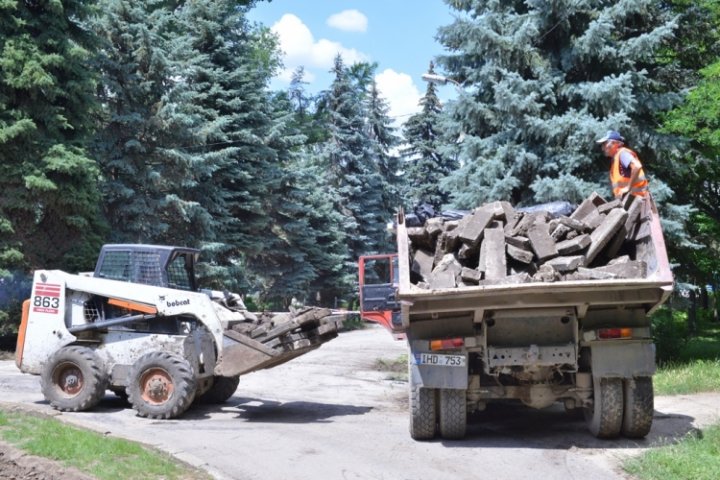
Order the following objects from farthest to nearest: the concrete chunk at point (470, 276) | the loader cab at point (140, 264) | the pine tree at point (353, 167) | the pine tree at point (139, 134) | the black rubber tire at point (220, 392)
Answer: the pine tree at point (353, 167), the pine tree at point (139, 134), the black rubber tire at point (220, 392), the loader cab at point (140, 264), the concrete chunk at point (470, 276)

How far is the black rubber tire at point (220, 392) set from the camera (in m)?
10.8

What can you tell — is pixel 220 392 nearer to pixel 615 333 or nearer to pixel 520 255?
pixel 520 255

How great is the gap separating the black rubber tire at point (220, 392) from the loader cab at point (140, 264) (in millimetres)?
1575

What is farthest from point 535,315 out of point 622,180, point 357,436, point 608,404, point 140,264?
point 140,264

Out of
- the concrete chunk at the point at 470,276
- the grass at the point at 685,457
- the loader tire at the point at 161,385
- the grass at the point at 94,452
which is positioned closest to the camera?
the grass at the point at 94,452

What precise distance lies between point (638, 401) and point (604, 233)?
1.80 m

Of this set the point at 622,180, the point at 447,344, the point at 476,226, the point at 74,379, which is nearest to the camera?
the point at 447,344

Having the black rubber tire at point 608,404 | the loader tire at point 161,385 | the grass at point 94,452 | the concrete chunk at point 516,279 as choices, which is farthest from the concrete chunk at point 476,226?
the loader tire at point 161,385

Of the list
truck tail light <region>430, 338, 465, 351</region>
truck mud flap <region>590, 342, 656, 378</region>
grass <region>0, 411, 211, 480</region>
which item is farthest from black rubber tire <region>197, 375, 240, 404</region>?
truck mud flap <region>590, 342, 656, 378</region>

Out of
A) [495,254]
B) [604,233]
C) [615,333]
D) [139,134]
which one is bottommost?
[615,333]

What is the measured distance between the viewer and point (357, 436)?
838 centimetres

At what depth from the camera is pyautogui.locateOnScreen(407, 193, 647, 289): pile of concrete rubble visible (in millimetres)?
7371

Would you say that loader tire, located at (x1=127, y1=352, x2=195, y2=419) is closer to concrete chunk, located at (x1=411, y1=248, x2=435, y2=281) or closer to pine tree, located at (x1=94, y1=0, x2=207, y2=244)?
concrete chunk, located at (x1=411, y1=248, x2=435, y2=281)

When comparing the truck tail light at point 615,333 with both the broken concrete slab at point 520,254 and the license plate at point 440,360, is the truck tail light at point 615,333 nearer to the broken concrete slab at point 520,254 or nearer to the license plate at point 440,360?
the broken concrete slab at point 520,254
